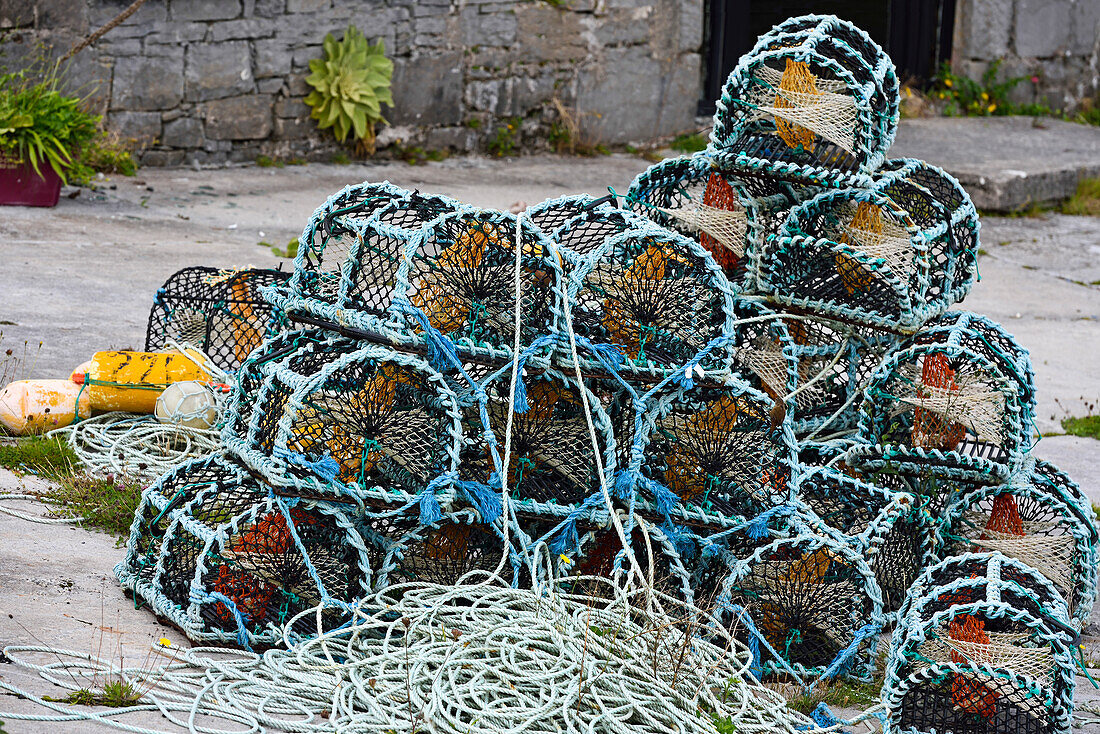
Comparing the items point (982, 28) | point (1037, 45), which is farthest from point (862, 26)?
point (1037, 45)

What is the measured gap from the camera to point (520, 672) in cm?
289

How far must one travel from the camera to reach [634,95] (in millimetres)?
10477

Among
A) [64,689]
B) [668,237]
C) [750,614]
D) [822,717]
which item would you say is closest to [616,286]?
[668,237]

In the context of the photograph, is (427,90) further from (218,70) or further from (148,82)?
(148,82)

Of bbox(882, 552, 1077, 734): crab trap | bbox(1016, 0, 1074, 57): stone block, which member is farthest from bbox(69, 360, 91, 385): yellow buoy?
bbox(1016, 0, 1074, 57): stone block

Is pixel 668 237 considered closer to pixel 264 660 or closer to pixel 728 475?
pixel 728 475

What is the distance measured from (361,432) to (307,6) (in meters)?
6.58

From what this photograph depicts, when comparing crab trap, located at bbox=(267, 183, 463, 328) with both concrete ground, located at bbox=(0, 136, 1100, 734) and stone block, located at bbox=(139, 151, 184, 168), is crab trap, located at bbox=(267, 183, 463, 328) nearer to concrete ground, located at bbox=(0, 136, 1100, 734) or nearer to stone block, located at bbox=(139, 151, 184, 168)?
concrete ground, located at bbox=(0, 136, 1100, 734)

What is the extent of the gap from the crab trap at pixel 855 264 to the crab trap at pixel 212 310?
6.31ft

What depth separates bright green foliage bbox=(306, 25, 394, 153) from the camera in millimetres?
9055

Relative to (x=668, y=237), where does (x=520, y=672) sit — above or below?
below

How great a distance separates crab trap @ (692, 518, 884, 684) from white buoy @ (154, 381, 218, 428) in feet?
6.48

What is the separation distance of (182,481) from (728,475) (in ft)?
5.08

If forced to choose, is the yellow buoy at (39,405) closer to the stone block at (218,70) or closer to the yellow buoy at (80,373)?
the yellow buoy at (80,373)
